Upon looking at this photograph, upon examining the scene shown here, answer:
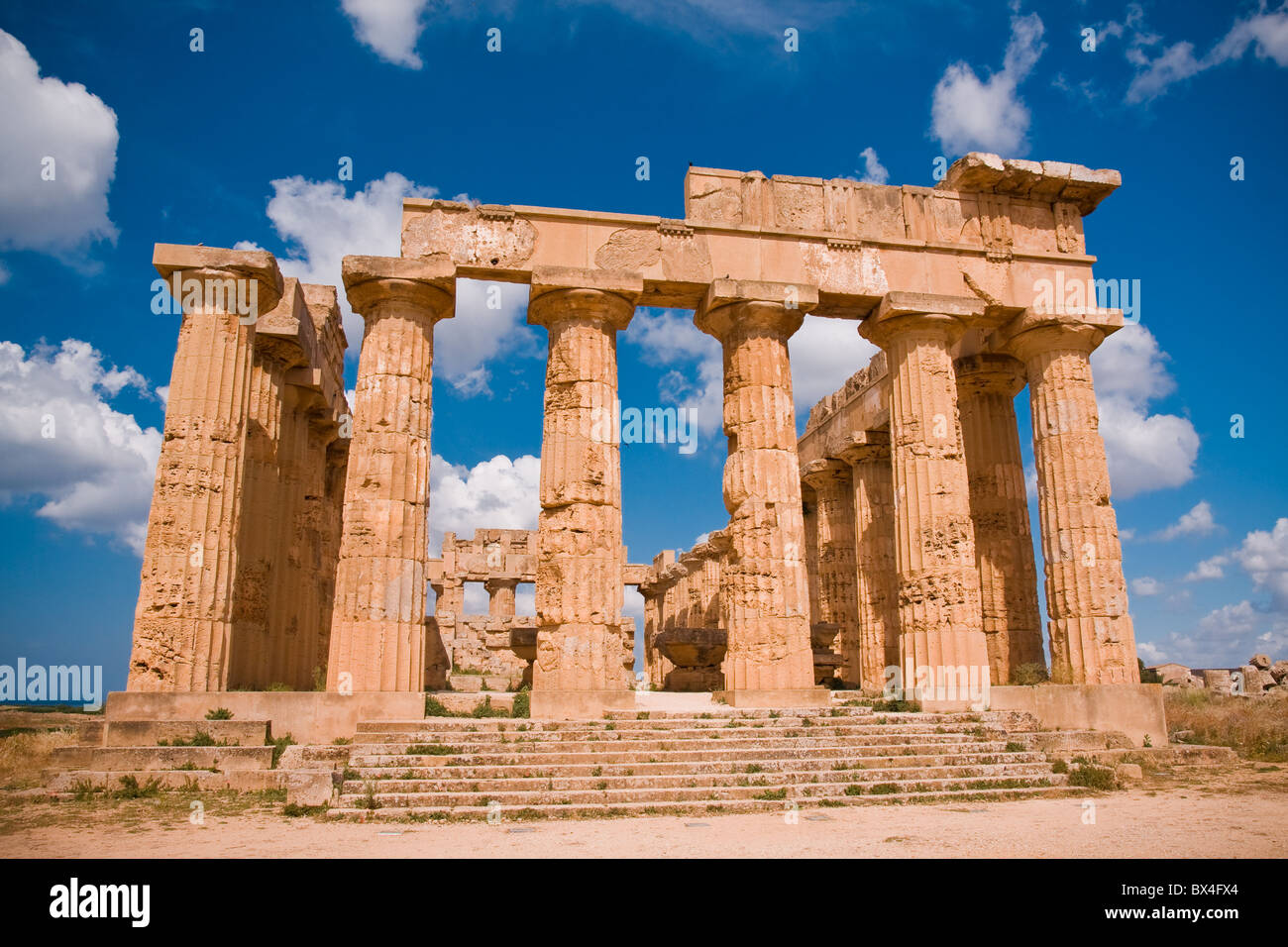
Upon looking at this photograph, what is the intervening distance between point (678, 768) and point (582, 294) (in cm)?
874

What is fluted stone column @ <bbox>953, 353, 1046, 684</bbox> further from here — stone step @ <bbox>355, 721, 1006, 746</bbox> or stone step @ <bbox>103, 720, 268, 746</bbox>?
stone step @ <bbox>103, 720, 268, 746</bbox>

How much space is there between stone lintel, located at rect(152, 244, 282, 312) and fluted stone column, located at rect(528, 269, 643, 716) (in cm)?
471

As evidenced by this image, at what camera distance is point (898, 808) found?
1052 centimetres

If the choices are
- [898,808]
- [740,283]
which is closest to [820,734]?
[898,808]

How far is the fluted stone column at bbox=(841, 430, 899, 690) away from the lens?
863 inches

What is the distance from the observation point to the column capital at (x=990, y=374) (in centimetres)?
2028

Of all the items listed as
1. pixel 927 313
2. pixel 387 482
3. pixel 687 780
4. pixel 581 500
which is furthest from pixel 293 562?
pixel 927 313

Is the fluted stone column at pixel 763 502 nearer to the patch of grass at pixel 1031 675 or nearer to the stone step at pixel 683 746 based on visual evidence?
the stone step at pixel 683 746

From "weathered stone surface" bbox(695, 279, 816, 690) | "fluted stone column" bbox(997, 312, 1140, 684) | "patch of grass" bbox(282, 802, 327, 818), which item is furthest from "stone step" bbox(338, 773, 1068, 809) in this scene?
"fluted stone column" bbox(997, 312, 1140, 684)

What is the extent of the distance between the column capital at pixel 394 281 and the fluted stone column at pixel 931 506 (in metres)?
8.65

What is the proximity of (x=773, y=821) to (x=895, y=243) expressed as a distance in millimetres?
12531

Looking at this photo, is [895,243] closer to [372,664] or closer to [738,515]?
[738,515]

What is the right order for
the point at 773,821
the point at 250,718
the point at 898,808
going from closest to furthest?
the point at 773,821 < the point at 898,808 < the point at 250,718

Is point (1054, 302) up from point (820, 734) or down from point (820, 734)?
up
